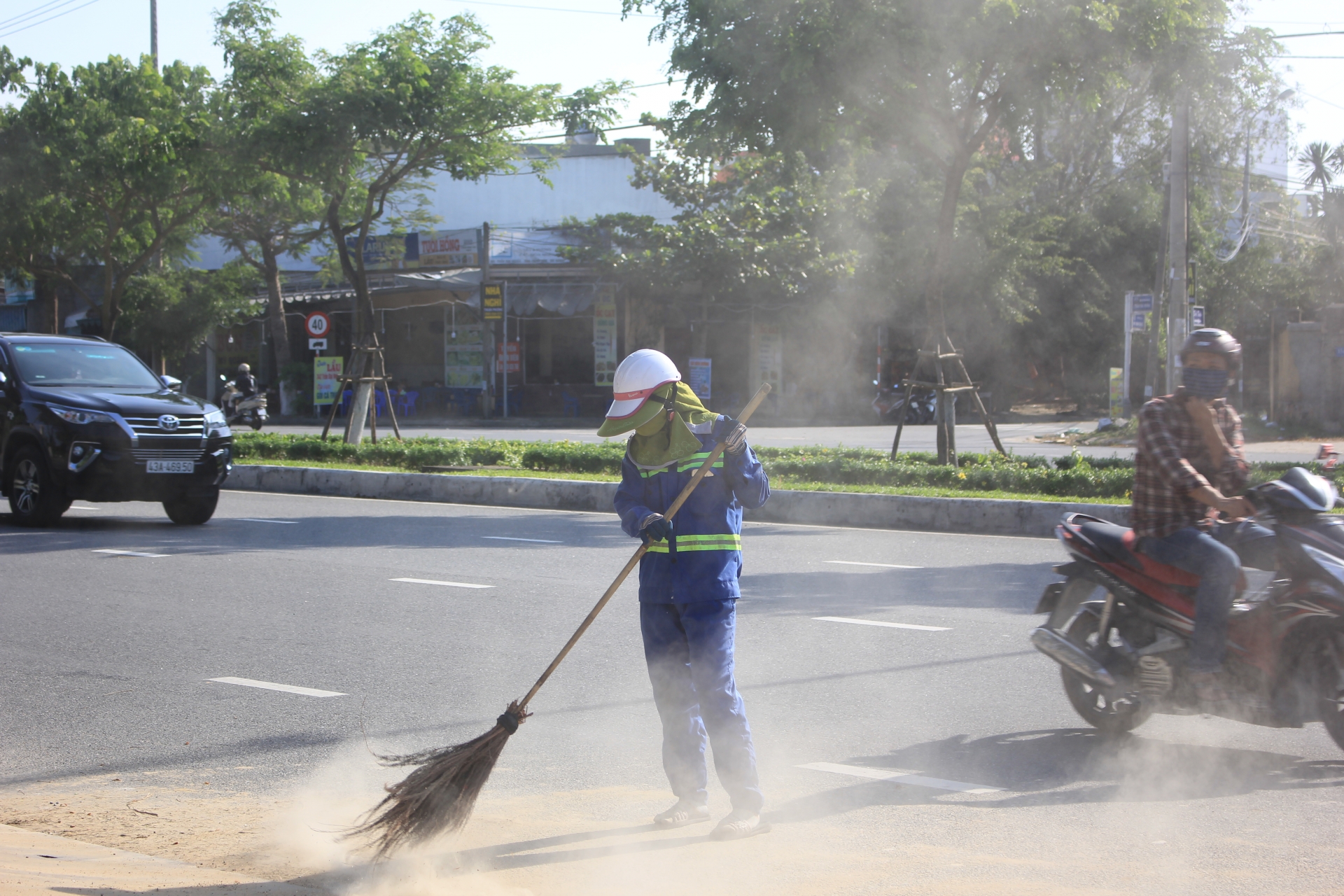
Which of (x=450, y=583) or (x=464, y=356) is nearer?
(x=450, y=583)

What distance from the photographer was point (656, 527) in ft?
11.8

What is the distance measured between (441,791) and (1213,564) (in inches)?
110

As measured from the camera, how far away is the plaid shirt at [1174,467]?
4.58 meters

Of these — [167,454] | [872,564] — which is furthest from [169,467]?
[872,564]

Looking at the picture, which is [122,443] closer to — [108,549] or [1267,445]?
[108,549]

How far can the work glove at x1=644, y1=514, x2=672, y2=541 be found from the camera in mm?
3584

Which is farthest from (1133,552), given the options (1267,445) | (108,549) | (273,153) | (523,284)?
(523,284)

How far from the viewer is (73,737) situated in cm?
493

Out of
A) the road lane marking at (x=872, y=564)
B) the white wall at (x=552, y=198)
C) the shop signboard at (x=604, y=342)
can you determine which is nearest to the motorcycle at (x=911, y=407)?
the shop signboard at (x=604, y=342)

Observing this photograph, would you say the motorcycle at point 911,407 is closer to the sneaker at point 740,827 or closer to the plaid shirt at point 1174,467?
the plaid shirt at point 1174,467

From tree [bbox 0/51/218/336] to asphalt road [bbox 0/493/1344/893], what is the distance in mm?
14686

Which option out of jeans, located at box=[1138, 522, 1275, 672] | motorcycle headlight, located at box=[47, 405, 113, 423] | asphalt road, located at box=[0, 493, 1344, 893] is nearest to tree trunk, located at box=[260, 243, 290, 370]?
motorcycle headlight, located at box=[47, 405, 113, 423]

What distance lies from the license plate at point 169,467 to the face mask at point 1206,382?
354 inches

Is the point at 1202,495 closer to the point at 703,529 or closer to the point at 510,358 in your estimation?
the point at 703,529
